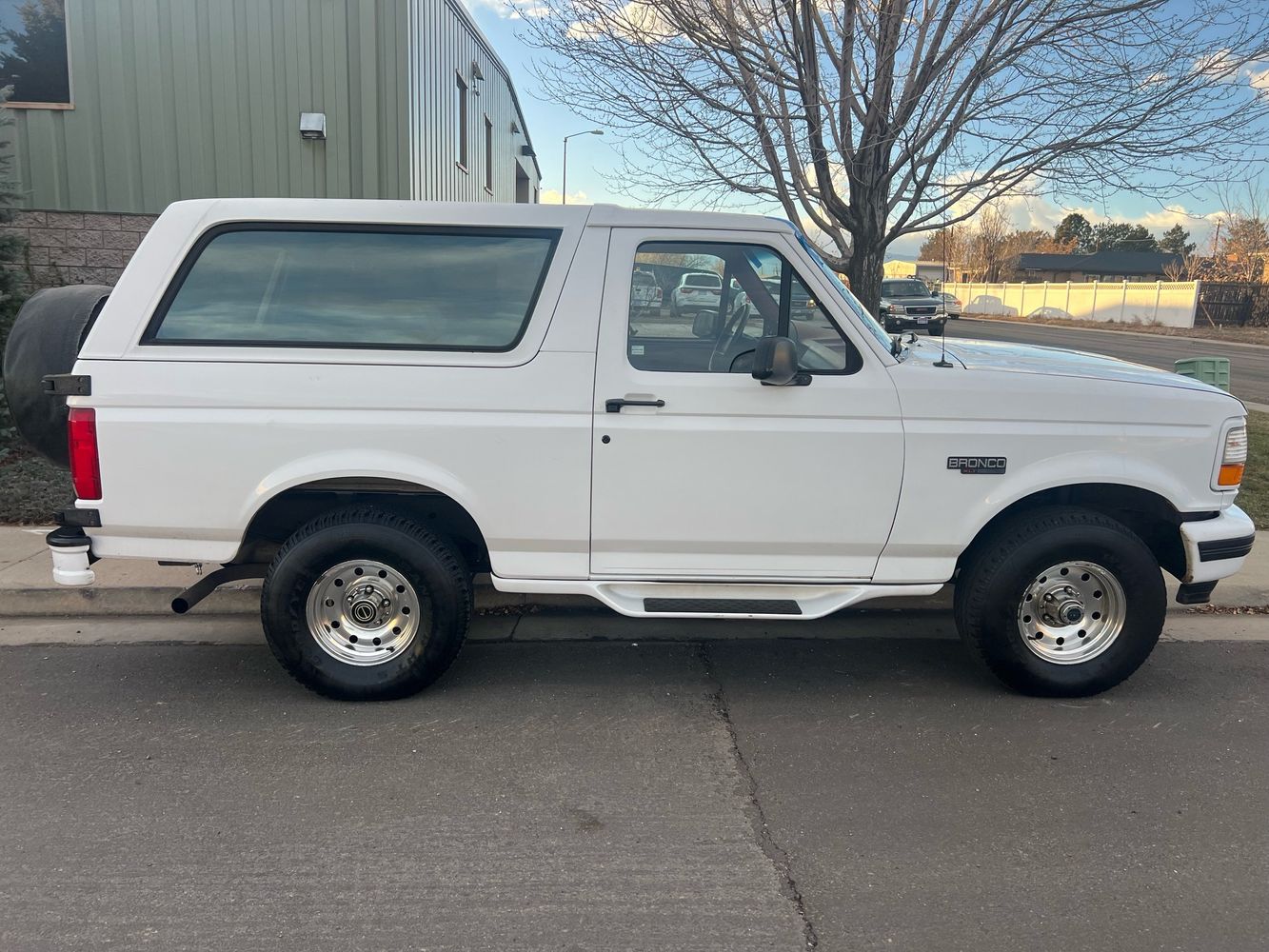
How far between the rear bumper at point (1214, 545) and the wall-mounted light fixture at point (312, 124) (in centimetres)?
973

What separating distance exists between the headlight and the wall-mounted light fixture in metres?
9.70

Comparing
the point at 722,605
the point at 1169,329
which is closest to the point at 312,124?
the point at 722,605

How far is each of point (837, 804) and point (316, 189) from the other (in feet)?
32.2

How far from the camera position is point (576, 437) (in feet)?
13.4

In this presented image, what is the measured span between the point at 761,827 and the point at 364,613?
2.04 meters

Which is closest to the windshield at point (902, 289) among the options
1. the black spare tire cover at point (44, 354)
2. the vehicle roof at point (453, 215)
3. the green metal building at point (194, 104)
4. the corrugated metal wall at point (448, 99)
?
the corrugated metal wall at point (448, 99)

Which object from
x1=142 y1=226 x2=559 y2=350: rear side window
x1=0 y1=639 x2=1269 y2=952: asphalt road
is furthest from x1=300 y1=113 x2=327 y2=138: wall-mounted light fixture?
x1=0 y1=639 x2=1269 y2=952: asphalt road

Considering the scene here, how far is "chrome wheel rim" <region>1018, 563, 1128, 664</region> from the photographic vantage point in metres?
4.27

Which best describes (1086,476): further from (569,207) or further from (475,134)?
(475,134)

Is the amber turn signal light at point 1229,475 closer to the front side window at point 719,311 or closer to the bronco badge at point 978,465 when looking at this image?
the bronco badge at point 978,465

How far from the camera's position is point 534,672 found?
15.4ft

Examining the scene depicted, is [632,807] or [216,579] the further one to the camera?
[216,579]

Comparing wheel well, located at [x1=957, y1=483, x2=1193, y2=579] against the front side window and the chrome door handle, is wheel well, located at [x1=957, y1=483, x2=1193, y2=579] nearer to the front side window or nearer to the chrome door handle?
the front side window

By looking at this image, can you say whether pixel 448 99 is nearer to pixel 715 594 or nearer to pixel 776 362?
pixel 776 362
